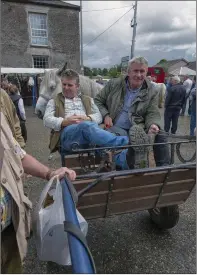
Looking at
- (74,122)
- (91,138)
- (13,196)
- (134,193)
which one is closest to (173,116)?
(74,122)

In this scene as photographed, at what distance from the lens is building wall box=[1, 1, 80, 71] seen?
69.2 feet

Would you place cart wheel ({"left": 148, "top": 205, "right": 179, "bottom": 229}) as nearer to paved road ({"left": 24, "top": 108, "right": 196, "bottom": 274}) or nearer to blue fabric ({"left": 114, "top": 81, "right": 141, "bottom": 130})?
paved road ({"left": 24, "top": 108, "right": 196, "bottom": 274})

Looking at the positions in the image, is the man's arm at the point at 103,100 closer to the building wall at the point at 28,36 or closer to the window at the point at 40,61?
the building wall at the point at 28,36

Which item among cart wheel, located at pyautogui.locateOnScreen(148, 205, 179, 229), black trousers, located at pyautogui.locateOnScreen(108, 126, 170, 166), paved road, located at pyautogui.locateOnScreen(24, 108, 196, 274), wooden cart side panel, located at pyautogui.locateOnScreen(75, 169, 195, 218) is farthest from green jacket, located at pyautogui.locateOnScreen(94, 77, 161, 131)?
paved road, located at pyautogui.locateOnScreen(24, 108, 196, 274)

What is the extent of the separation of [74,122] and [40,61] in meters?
22.0

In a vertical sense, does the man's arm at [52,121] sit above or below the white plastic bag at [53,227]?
above

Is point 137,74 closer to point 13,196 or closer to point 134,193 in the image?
point 134,193

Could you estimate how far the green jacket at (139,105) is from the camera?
2955 mm

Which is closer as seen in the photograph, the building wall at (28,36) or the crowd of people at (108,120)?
the crowd of people at (108,120)

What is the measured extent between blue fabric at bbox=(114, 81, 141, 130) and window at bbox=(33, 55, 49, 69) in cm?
2156

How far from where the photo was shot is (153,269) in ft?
7.72

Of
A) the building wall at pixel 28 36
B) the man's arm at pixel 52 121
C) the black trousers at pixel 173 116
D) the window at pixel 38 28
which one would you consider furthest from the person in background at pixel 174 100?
the window at pixel 38 28

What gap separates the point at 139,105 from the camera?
2.96 m

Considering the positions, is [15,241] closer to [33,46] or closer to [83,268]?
[83,268]
